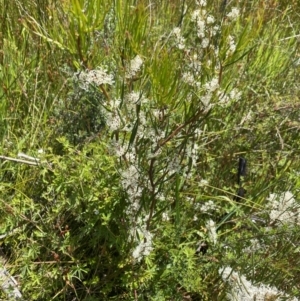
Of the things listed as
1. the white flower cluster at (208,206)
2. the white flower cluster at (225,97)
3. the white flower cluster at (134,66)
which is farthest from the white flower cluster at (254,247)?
the white flower cluster at (134,66)

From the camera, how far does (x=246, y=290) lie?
1.25 m

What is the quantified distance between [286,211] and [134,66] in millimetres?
673

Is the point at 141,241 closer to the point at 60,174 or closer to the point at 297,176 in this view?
the point at 60,174

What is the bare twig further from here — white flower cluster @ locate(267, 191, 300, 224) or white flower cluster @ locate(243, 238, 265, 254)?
white flower cluster @ locate(267, 191, 300, 224)

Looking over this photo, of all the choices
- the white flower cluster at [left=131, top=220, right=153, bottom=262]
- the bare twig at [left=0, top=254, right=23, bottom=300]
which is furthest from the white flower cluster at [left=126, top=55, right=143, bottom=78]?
the bare twig at [left=0, top=254, right=23, bottom=300]

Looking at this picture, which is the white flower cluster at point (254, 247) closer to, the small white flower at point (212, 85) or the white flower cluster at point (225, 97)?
the white flower cluster at point (225, 97)

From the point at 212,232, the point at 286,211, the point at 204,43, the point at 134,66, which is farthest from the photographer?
the point at 212,232

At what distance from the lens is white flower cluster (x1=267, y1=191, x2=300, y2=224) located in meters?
1.37

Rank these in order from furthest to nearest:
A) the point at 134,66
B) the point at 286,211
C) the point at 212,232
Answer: the point at 212,232
the point at 286,211
the point at 134,66

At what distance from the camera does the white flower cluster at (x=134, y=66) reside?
1.04 metres

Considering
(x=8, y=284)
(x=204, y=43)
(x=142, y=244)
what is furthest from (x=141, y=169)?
(x=8, y=284)

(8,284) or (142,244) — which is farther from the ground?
(142,244)

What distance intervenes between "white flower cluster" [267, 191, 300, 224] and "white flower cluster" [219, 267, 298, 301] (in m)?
0.20

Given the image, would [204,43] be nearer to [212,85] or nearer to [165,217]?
[212,85]
